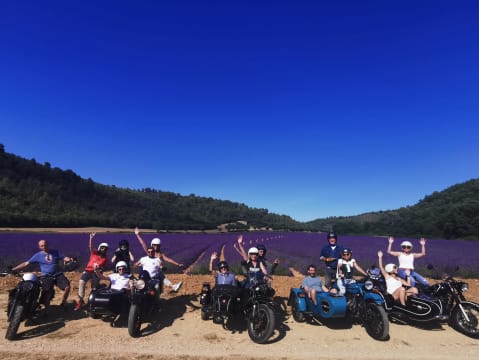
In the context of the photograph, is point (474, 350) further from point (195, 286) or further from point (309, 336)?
point (195, 286)

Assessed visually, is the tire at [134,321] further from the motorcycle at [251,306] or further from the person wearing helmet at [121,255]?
the person wearing helmet at [121,255]

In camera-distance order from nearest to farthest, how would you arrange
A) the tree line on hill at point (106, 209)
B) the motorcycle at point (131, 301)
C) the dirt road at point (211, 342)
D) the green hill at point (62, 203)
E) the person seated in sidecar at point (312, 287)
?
the dirt road at point (211, 342), the motorcycle at point (131, 301), the person seated in sidecar at point (312, 287), the tree line on hill at point (106, 209), the green hill at point (62, 203)

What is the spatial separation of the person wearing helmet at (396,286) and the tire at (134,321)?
4687 mm

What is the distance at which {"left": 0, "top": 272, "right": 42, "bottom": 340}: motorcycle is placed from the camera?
4559 millimetres

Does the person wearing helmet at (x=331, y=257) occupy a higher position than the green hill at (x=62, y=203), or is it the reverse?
the green hill at (x=62, y=203)

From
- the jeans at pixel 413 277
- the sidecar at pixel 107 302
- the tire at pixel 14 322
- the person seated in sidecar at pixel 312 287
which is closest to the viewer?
the tire at pixel 14 322

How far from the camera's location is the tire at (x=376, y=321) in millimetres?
4906

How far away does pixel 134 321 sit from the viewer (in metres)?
4.79

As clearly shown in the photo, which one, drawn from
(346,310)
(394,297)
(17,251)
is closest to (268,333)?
(346,310)

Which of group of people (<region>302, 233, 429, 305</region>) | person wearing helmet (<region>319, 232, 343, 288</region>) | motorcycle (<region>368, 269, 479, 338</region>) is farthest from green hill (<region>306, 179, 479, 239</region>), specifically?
person wearing helmet (<region>319, 232, 343, 288</region>)

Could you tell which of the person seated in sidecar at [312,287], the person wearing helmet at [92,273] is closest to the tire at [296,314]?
the person seated in sidecar at [312,287]

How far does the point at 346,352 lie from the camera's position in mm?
4488

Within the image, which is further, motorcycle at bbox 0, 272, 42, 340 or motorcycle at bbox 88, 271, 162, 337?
motorcycle at bbox 88, 271, 162, 337

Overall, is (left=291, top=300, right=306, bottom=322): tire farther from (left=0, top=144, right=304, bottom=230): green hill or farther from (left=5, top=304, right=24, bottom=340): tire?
(left=0, top=144, right=304, bottom=230): green hill
